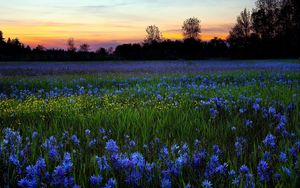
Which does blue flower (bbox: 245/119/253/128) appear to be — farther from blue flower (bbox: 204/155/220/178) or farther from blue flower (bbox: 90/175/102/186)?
blue flower (bbox: 90/175/102/186)

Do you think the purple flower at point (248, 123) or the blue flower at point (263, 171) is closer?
the blue flower at point (263, 171)

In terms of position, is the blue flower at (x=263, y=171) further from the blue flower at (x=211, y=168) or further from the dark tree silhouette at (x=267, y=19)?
the dark tree silhouette at (x=267, y=19)

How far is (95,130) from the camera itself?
4.26 metres

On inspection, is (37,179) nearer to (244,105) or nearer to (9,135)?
(9,135)

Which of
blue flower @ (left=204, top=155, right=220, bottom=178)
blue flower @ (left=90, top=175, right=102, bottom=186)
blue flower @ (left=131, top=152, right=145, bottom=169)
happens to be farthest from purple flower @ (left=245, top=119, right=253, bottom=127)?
blue flower @ (left=90, top=175, right=102, bottom=186)

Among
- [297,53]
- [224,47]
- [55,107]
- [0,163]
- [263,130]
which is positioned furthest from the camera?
[224,47]

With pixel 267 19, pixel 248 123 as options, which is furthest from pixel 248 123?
pixel 267 19

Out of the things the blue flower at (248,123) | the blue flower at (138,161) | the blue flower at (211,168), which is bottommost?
the blue flower at (248,123)

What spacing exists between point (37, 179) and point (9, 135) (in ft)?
4.41

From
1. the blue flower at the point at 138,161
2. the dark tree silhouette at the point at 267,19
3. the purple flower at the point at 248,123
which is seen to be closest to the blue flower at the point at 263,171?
the blue flower at the point at 138,161

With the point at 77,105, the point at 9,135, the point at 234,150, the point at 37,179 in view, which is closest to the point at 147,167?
the point at 37,179

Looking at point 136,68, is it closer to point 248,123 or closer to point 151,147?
point 248,123

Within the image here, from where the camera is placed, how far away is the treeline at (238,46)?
48.0 metres

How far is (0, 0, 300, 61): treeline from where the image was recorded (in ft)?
158
